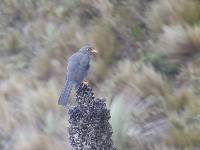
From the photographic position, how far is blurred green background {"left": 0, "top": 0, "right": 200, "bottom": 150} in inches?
267

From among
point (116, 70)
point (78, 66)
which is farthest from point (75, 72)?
point (116, 70)

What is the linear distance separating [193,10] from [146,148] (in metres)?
2.49

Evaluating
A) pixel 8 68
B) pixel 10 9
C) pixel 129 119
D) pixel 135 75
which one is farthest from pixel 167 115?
pixel 10 9

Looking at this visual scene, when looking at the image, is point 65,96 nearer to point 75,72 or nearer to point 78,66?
point 75,72

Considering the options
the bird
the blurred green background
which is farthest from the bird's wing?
the blurred green background

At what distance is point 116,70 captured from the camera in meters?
8.31

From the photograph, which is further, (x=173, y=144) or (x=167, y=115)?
(x=167, y=115)

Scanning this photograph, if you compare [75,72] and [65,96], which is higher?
[75,72]

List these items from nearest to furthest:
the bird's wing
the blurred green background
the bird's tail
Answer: the bird's tail
the bird's wing
the blurred green background

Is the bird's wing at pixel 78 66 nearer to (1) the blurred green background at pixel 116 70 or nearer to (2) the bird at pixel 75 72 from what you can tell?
(2) the bird at pixel 75 72

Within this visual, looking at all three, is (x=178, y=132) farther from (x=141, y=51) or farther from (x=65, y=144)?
(x=141, y=51)

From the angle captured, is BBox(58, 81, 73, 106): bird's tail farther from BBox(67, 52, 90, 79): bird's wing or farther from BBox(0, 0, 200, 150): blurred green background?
BBox(0, 0, 200, 150): blurred green background

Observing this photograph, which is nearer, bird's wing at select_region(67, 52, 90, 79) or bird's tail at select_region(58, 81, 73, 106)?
bird's tail at select_region(58, 81, 73, 106)

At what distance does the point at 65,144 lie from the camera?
6.96m
